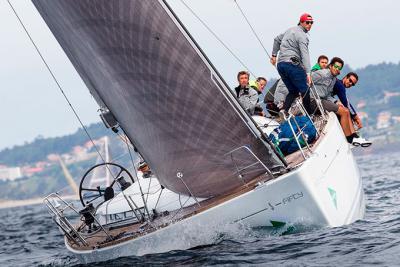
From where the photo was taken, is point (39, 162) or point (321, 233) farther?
point (39, 162)

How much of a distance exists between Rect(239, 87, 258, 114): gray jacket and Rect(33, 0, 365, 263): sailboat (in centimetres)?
234

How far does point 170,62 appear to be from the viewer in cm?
788

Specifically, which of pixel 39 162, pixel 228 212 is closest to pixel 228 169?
pixel 228 212

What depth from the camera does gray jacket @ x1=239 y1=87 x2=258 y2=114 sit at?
35.9ft

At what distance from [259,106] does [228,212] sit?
3.90 metres

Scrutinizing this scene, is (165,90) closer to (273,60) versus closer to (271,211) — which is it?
(271,211)

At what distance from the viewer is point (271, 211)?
25.3 ft

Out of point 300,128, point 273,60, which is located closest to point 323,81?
point 273,60

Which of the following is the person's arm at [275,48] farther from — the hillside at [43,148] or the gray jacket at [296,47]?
the hillside at [43,148]

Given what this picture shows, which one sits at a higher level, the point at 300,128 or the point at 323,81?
the point at 323,81

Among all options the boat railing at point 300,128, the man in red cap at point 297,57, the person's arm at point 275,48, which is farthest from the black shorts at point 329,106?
the man in red cap at point 297,57

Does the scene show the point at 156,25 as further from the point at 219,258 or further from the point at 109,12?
the point at 219,258

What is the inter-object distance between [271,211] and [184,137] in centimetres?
119

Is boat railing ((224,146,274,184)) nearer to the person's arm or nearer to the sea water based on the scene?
the sea water
